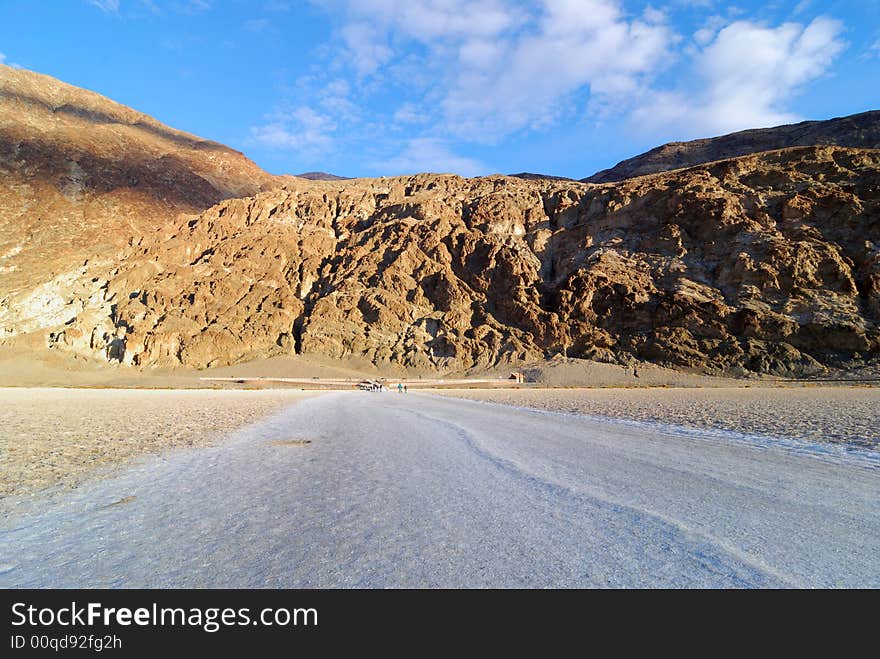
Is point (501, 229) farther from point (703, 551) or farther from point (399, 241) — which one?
point (703, 551)

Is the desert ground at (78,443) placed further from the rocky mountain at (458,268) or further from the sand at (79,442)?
the rocky mountain at (458,268)

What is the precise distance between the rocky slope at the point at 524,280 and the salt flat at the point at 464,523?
51.8 m

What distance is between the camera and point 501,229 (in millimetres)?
69312

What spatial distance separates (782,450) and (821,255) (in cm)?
5732

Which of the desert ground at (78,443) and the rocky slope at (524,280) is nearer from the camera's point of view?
the desert ground at (78,443)

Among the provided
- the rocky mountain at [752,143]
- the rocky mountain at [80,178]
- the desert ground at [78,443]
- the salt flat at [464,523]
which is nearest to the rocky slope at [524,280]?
the rocky mountain at [80,178]

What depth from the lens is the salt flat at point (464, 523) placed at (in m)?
2.73

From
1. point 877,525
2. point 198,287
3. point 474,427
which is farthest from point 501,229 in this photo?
point 877,525

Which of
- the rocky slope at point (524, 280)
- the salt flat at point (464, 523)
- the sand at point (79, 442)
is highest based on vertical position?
the rocky slope at point (524, 280)

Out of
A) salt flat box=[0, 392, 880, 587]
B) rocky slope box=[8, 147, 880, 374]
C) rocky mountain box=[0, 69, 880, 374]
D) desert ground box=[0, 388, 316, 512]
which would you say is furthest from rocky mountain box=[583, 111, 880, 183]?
desert ground box=[0, 388, 316, 512]

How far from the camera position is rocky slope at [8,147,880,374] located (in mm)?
50969

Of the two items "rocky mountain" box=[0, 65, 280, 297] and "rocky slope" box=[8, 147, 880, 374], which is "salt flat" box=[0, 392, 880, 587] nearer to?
"rocky slope" box=[8, 147, 880, 374]

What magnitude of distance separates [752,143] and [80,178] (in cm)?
13201

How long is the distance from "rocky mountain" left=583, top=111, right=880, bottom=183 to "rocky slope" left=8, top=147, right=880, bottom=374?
1515 inches
